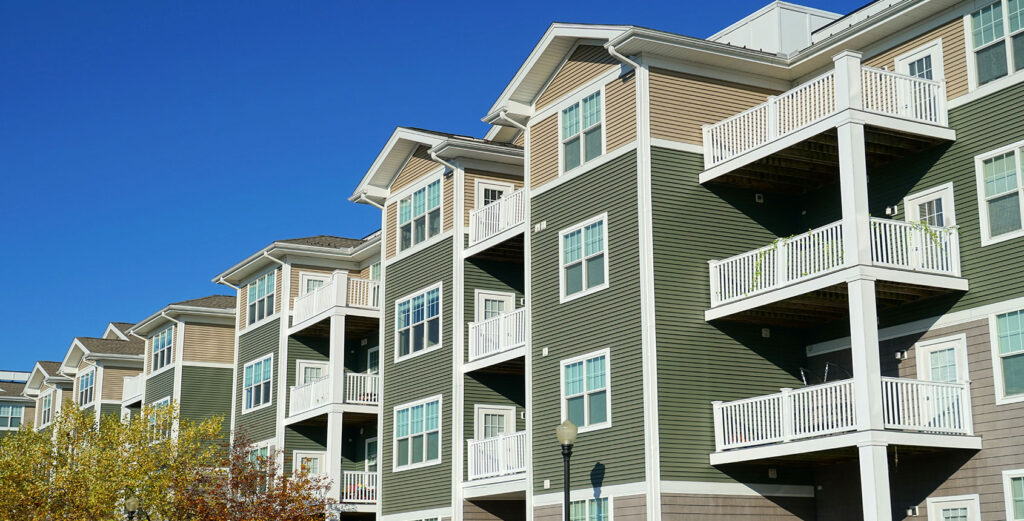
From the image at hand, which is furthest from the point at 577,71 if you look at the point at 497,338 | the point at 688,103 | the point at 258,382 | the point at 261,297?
the point at 258,382

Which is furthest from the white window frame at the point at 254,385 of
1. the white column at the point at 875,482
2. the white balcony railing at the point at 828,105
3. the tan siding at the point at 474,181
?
the white column at the point at 875,482

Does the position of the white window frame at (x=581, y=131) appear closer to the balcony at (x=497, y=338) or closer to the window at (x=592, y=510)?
the balcony at (x=497, y=338)

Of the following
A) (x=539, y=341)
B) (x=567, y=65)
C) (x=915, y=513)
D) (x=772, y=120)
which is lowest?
(x=915, y=513)

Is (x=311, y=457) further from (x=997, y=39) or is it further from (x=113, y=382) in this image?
(x=997, y=39)

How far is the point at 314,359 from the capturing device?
43406 millimetres

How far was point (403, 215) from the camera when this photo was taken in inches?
1475

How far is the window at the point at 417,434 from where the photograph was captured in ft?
111

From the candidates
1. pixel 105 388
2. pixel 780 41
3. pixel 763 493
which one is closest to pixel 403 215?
pixel 780 41

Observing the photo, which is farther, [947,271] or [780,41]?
[780,41]

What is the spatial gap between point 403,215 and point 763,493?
1563cm

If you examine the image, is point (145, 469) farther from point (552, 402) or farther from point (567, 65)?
point (567, 65)

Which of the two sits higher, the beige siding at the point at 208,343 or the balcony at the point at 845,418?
the beige siding at the point at 208,343

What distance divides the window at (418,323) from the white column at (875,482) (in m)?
15.0

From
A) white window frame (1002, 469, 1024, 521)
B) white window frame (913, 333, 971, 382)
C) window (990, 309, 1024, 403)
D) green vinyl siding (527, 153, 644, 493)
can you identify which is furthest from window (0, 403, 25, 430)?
white window frame (1002, 469, 1024, 521)
